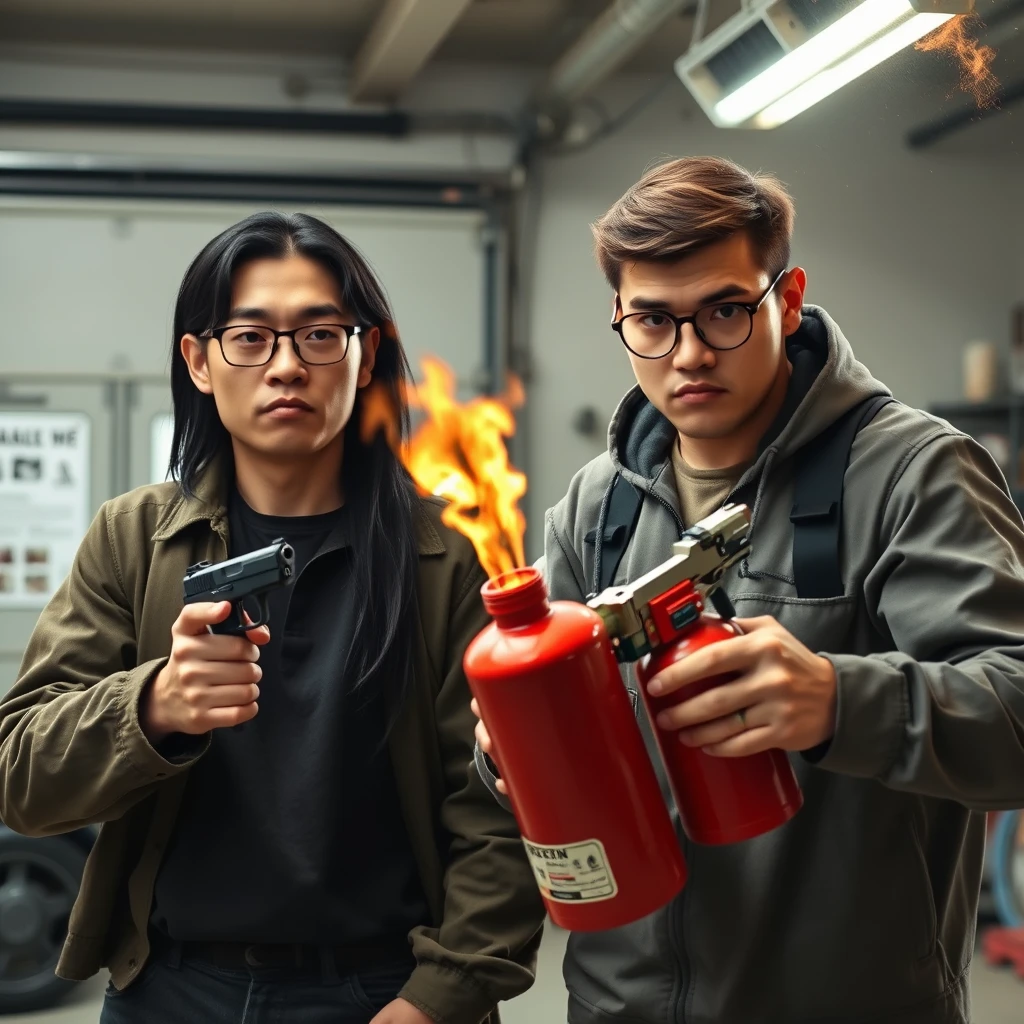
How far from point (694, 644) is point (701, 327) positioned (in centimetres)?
46

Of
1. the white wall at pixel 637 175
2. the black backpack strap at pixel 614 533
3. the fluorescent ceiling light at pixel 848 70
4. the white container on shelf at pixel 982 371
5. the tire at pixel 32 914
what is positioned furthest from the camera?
the white container on shelf at pixel 982 371

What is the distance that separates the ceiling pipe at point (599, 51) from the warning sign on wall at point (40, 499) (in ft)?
8.35

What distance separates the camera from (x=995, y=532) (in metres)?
1.30

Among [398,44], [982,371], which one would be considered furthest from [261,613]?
[982,371]

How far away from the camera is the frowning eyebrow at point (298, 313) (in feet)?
5.40

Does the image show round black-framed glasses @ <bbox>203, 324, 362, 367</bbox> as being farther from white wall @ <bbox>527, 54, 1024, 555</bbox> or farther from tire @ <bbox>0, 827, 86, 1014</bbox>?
white wall @ <bbox>527, 54, 1024, 555</bbox>

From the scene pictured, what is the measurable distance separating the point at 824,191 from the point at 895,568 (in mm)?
4763

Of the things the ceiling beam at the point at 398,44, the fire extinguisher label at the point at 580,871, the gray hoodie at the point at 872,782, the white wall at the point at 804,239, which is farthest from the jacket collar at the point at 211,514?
the white wall at the point at 804,239

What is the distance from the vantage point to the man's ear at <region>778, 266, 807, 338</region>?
1.53 metres

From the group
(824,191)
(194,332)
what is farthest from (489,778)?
(824,191)

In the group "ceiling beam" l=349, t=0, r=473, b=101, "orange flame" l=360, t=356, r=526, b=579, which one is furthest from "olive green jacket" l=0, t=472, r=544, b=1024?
"ceiling beam" l=349, t=0, r=473, b=101

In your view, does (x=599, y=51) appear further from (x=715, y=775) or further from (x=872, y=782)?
(x=715, y=775)

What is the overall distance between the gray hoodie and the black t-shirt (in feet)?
0.99

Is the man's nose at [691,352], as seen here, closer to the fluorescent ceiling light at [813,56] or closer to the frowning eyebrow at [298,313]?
the frowning eyebrow at [298,313]
